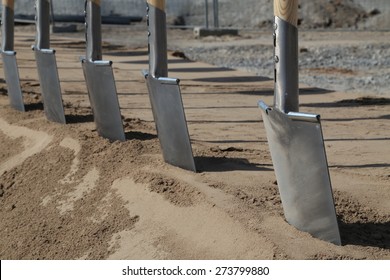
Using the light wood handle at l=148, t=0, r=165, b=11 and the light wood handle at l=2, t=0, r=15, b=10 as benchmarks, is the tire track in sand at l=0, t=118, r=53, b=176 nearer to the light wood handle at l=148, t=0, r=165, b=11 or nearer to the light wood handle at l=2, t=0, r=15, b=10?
the light wood handle at l=2, t=0, r=15, b=10

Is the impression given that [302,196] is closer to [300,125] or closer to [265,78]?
[300,125]

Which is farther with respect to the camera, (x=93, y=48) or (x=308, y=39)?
(x=308, y=39)

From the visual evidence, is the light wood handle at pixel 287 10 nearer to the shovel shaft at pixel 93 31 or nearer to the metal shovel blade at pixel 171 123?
the metal shovel blade at pixel 171 123

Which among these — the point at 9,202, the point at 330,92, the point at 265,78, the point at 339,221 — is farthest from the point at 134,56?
the point at 339,221

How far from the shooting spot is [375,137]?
22.4 feet

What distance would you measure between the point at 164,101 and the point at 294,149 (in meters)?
1.39

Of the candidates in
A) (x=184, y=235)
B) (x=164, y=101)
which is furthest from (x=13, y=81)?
(x=184, y=235)

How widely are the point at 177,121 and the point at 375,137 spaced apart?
6.39 ft

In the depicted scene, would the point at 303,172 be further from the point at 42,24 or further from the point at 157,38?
the point at 42,24

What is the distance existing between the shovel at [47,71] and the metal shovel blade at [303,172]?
3.00 m

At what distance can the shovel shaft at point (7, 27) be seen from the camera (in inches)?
325

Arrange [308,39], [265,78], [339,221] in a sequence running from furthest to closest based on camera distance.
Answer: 1. [308,39]
2. [265,78]
3. [339,221]

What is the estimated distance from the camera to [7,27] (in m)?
8.34

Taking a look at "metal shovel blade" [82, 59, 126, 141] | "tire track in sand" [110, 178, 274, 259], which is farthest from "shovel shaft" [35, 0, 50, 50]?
"tire track in sand" [110, 178, 274, 259]
